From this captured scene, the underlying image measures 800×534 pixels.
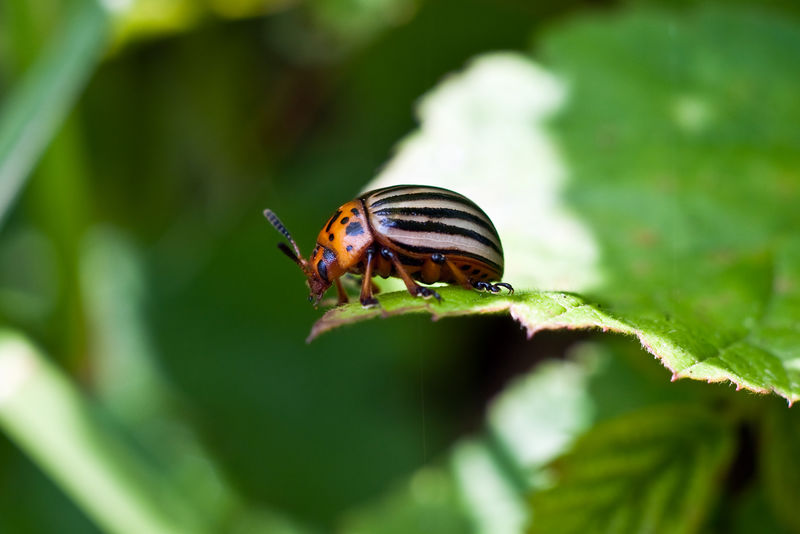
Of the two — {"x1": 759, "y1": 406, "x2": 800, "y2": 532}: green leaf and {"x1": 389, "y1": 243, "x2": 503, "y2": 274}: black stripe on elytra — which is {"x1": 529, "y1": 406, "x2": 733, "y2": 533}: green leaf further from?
{"x1": 389, "y1": 243, "x2": 503, "y2": 274}: black stripe on elytra

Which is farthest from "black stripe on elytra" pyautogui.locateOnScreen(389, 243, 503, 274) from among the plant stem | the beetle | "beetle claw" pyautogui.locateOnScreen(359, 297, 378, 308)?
the plant stem

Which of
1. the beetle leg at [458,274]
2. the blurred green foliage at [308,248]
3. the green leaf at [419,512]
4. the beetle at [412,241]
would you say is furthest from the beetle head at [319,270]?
the green leaf at [419,512]

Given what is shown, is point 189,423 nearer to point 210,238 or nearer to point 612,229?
point 210,238

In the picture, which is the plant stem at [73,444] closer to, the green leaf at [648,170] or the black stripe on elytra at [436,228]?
the green leaf at [648,170]

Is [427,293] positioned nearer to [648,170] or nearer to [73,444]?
[648,170]

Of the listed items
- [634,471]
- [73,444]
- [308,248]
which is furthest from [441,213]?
[308,248]

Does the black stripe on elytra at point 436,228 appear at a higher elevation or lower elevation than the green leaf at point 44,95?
lower
